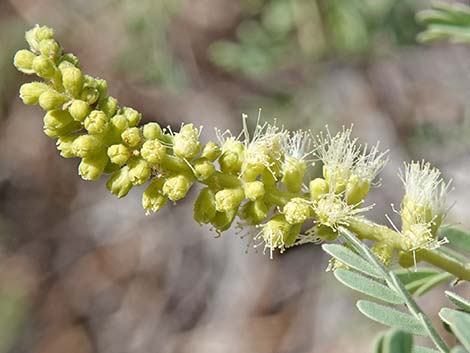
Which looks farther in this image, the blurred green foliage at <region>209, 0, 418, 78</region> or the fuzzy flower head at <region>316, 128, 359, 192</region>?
the blurred green foliage at <region>209, 0, 418, 78</region>

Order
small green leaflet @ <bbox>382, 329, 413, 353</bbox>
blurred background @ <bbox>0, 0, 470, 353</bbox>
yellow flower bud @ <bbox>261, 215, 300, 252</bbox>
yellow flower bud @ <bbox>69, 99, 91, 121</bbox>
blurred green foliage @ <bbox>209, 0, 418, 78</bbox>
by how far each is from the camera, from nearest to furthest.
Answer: small green leaflet @ <bbox>382, 329, 413, 353</bbox>, yellow flower bud @ <bbox>69, 99, 91, 121</bbox>, yellow flower bud @ <bbox>261, 215, 300, 252</bbox>, blurred green foliage @ <bbox>209, 0, 418, 78</bbox>, blurred background @ <bbox>0, 0, 470, 353</bbox>

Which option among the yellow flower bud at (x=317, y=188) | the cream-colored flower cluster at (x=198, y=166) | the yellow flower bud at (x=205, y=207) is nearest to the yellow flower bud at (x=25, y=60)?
the cream-colored flower cluster at (x=198, y=166)

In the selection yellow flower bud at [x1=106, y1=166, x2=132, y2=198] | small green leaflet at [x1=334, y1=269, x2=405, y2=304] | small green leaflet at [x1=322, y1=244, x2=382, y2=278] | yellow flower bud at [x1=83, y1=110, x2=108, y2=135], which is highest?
yellow flower bud at [x1=83, y1=110, x2=108, y2=135]

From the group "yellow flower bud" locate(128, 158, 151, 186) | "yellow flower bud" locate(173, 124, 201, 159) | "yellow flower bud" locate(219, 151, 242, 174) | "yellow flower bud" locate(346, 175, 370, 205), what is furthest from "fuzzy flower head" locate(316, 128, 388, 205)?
"yellow flower bud" locate(128, 158, 151, 186)

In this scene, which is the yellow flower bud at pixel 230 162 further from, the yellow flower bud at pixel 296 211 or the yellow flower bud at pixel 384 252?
the yellow flower bud at pixel 384 252

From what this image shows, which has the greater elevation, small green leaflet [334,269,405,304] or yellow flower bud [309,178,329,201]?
yellow flower bud [309,178,329,201]

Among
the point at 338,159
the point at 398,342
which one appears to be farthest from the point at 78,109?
the point at 398,342

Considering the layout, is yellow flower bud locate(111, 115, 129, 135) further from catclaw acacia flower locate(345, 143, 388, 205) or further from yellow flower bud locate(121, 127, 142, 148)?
catclaw acacia flower locate(345, 143, 388, 205)

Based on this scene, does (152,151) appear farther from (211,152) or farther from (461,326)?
(461,326)

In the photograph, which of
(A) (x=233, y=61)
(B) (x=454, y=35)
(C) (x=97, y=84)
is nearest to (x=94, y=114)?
(C) (x=97, y=84)
